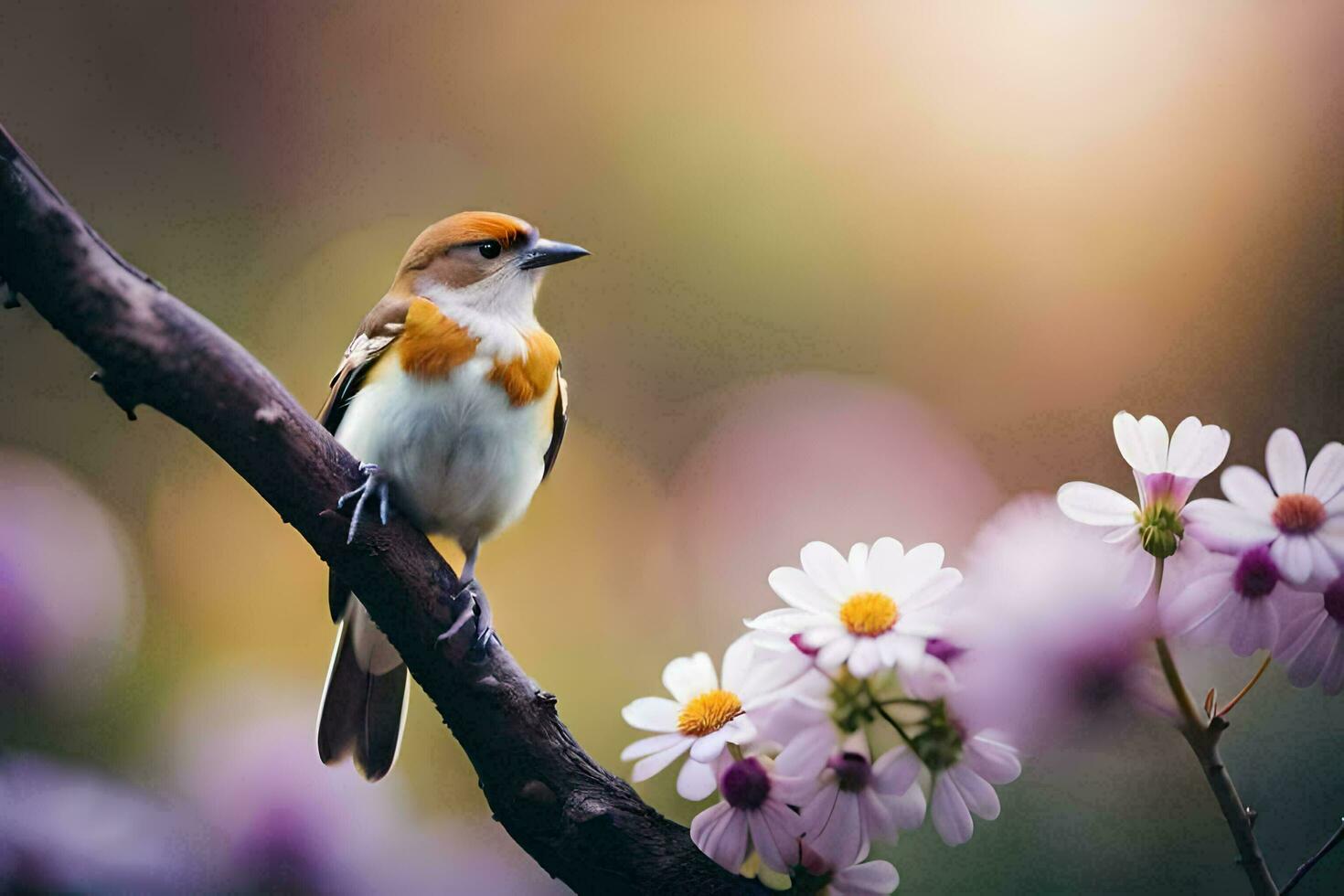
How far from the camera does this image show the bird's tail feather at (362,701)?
2.60 ft

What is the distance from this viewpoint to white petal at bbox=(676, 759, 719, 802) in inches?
20.1

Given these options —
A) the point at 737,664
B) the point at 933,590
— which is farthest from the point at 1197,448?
the point at 737,664

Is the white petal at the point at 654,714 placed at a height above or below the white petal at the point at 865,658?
above

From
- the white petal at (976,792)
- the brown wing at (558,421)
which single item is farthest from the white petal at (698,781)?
the brown wing at (558,421)

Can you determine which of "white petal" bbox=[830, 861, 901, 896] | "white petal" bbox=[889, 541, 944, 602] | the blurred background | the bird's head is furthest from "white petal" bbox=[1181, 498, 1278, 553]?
the bird's head

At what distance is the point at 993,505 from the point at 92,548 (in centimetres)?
74

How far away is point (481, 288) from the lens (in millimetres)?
766

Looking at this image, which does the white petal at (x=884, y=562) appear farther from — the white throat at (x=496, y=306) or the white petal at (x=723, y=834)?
the white throat at (x=496, y=306)

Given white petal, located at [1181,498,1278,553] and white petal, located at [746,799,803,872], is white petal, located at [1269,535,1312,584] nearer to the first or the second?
white petal, located at [1181,498,1278,553]

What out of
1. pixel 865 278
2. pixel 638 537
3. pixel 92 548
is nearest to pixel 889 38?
pixel 865 278

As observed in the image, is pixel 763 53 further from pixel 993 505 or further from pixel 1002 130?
pixel 993 505

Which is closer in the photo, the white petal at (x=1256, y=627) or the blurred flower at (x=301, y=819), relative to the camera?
the white petal at (x=1256, y=627)

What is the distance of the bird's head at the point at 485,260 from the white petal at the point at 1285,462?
451 mm

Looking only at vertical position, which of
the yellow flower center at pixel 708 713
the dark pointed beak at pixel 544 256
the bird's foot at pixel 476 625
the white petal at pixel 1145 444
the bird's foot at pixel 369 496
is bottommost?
the yellow flower center at pixel 708 713
